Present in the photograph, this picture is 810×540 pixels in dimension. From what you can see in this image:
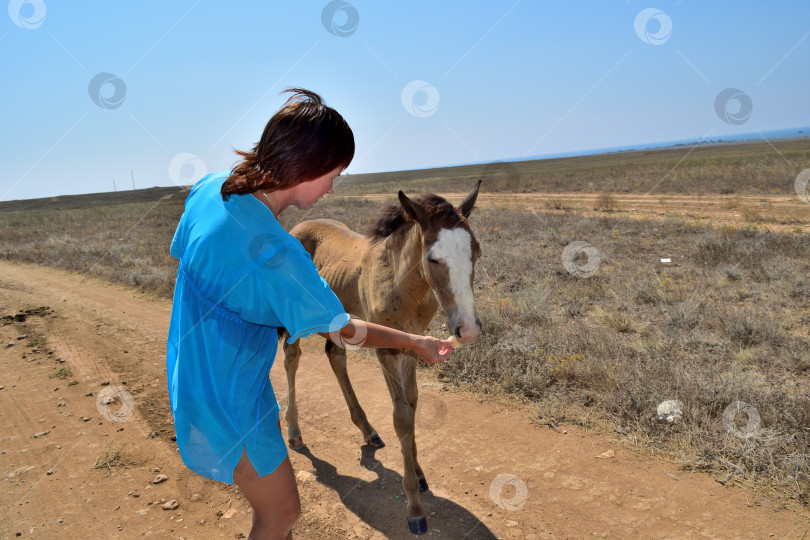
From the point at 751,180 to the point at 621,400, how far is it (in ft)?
93.2

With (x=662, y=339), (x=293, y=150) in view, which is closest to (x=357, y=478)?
(x=293, y=150)

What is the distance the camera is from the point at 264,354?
1.98 meters

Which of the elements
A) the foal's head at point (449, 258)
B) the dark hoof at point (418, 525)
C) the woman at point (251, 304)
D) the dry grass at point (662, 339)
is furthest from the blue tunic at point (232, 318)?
the dry grass at point (662, 339)

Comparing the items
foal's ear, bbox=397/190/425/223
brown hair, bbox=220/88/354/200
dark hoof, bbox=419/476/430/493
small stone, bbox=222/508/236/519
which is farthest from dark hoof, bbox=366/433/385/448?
brown hair, bbox=220/88/354/200

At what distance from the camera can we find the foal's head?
299cm

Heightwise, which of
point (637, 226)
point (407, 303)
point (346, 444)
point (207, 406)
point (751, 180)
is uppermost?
point (751, 180)

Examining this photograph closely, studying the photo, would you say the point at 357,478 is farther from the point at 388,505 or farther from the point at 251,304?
the point at 251,304

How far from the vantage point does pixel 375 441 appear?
468 cm

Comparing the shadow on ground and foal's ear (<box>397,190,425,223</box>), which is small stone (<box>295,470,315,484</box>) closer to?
the shadow on ground

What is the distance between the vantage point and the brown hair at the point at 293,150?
5.99 ft

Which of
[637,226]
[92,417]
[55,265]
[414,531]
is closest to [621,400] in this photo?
[414,531]

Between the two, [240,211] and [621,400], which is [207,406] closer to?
[240,211]

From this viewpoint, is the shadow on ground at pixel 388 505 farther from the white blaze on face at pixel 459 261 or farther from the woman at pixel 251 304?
the woman at pixel 251 304

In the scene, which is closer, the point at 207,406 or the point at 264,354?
the point at 207,406
